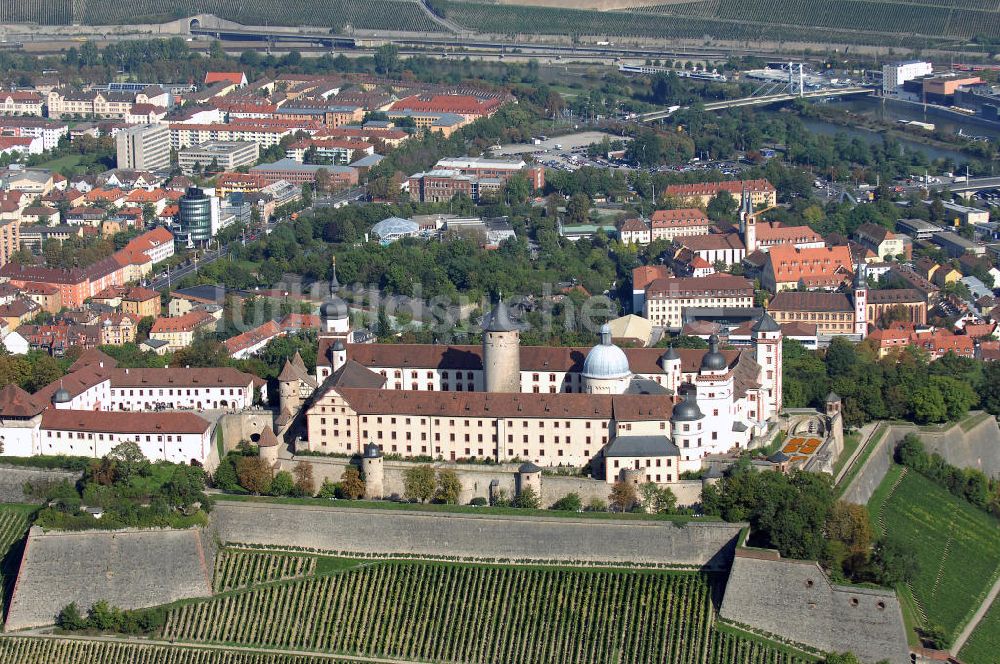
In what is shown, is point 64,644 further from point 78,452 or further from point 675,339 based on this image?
point 675,339

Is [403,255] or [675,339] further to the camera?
[403,255]

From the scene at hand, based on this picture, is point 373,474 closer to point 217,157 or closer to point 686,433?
point 686,433

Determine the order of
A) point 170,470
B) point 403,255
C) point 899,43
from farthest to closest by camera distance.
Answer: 1. point 899,43
2. point 403,255
3. point 170,470

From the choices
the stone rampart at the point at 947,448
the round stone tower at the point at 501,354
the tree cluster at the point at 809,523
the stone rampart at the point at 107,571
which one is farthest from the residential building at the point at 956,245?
the stone rampart at the point at 107,571

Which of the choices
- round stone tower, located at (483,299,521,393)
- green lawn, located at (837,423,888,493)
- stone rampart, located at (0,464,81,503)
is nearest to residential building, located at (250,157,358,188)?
round stone tower, located at (483,299,521,393)

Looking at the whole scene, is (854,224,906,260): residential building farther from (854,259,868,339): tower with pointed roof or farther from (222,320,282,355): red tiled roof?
(222,320,282,355): red tiled roof

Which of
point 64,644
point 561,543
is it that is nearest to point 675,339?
point 561,543

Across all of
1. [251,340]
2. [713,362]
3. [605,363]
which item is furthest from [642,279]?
[713,362]

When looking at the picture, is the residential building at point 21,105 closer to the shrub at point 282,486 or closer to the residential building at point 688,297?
the residential building at point 688,297
